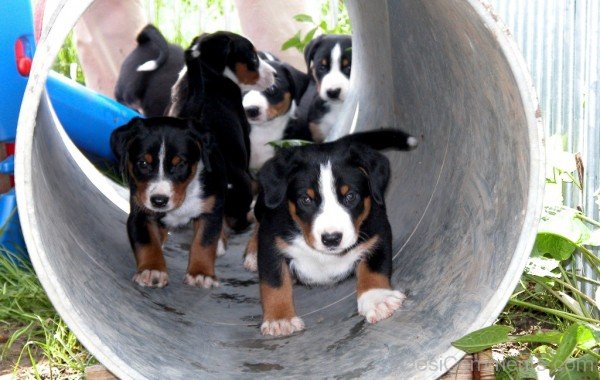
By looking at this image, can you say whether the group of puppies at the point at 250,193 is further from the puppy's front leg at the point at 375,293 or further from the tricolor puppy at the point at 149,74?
the tricolor puppy at the point at 149,74

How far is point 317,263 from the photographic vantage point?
3.99 metres

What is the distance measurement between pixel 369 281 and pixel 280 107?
307cm

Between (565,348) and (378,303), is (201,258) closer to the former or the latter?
(378,303)

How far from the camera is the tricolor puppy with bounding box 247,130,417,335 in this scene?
359cm

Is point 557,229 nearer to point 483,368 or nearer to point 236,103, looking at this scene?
point 483,368

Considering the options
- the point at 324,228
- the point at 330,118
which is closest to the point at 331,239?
the point at 324,228

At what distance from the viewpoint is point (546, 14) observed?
4.20 m

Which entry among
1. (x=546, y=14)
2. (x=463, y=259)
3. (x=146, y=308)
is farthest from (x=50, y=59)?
(x=546, y=14)

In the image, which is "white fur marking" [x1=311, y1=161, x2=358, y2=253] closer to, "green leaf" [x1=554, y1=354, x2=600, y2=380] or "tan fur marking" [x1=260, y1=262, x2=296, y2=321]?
"tan fur marking" [x1=260, y1=262, x2=296, y2=321]

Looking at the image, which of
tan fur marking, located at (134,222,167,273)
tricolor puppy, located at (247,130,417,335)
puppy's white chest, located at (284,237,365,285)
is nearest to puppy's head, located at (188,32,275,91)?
tan fur marking, located at (134,222,167,273)

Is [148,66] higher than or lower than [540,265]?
lower

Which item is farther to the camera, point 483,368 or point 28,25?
point 28,25

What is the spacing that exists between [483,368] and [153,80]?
14.0ft

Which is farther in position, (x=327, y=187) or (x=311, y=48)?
(x=311, y=48)
